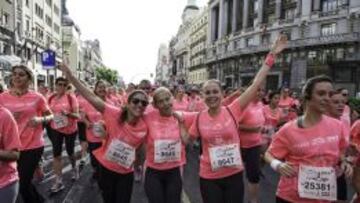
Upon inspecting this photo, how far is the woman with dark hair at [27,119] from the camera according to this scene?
6488 mm

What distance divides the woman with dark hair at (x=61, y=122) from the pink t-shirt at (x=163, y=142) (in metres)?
3.75

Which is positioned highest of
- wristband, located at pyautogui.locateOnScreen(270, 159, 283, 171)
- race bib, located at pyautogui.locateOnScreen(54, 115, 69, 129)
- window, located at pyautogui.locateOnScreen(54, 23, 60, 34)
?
window, located at pyautogui.locateOnScreen(54, 23, 60, 34)

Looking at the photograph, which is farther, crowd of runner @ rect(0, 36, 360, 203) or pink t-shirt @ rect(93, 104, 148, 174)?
pink t-shirt @ rect(93, 104, 148, 174)

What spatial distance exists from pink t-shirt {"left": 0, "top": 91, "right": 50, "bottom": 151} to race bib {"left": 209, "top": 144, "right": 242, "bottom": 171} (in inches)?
103

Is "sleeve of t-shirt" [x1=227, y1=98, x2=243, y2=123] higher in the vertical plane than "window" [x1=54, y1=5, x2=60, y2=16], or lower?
lower

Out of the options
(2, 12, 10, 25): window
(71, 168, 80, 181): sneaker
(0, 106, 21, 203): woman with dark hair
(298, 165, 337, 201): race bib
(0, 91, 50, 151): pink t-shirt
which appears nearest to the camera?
(298, 165, 337, 201): race bib

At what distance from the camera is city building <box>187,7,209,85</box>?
109 m

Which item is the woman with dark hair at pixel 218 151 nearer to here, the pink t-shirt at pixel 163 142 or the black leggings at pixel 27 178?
the pink t-shirt at pixel 163 142

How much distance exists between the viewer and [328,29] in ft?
189

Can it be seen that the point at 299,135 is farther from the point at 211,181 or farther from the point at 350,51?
the point at 350,51

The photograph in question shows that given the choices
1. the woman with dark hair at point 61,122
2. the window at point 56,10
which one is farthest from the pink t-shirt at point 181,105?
the window at point 56,10

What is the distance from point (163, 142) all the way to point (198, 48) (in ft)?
368

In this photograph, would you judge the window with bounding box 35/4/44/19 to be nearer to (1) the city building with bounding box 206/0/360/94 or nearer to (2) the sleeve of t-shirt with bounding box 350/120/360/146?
(1) the city building with bounding box 206/0/360/94

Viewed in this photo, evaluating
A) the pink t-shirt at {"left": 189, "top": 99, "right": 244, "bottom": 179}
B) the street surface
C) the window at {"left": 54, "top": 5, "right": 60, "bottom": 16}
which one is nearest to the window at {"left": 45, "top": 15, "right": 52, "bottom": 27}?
the window at {"left": 54, "top": 5, "right": 60, "bottom": 16}
